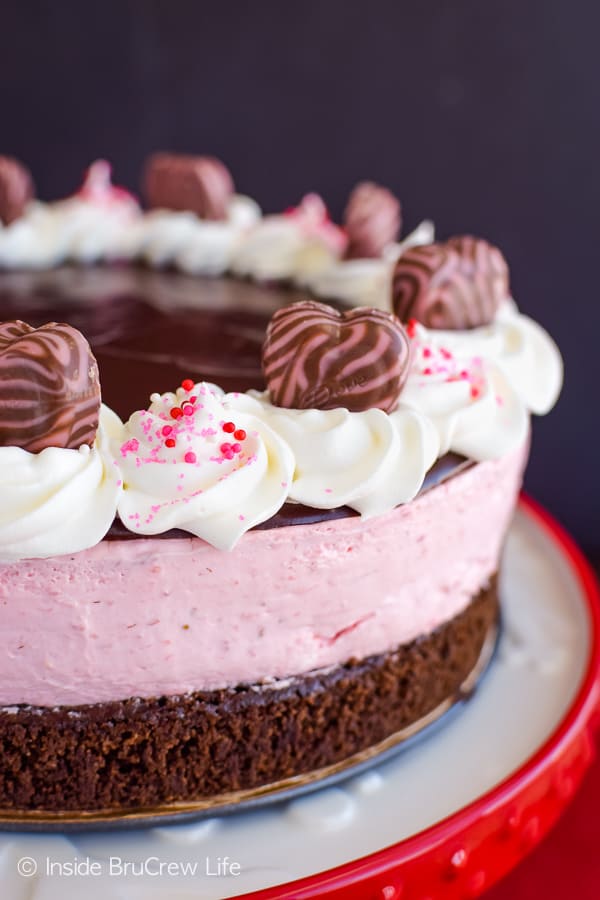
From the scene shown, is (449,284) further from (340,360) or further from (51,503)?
(51,503)

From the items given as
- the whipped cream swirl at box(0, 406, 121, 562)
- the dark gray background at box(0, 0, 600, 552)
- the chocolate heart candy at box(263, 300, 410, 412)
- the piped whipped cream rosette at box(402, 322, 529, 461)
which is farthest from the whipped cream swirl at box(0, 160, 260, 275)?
the whipped cream swirl at box(0, 406, 121, 562)

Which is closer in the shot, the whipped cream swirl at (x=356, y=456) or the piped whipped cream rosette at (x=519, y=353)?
the whipped cream swirl at (x=356, y=456)

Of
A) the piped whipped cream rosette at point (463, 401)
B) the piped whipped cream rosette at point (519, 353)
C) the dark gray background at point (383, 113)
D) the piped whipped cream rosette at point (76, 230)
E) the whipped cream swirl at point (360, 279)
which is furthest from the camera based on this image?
the dark gray background at point (383, 113)

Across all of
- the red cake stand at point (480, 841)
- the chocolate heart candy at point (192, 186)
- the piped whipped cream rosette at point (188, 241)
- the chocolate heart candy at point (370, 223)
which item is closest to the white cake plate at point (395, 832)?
the red cake stand at point (480, 841)

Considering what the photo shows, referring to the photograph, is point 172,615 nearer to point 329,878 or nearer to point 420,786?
point 329,878

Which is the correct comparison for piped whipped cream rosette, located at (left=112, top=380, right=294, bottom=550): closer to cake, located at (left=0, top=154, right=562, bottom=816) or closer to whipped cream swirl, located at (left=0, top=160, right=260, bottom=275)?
cake, located at (left=0, top=154, right=562, bottom=816)

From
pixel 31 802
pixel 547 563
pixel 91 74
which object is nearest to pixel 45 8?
pixel 91 74

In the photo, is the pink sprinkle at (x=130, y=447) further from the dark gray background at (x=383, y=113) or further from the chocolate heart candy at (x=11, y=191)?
the dark gray background at (x=383, y=113)
